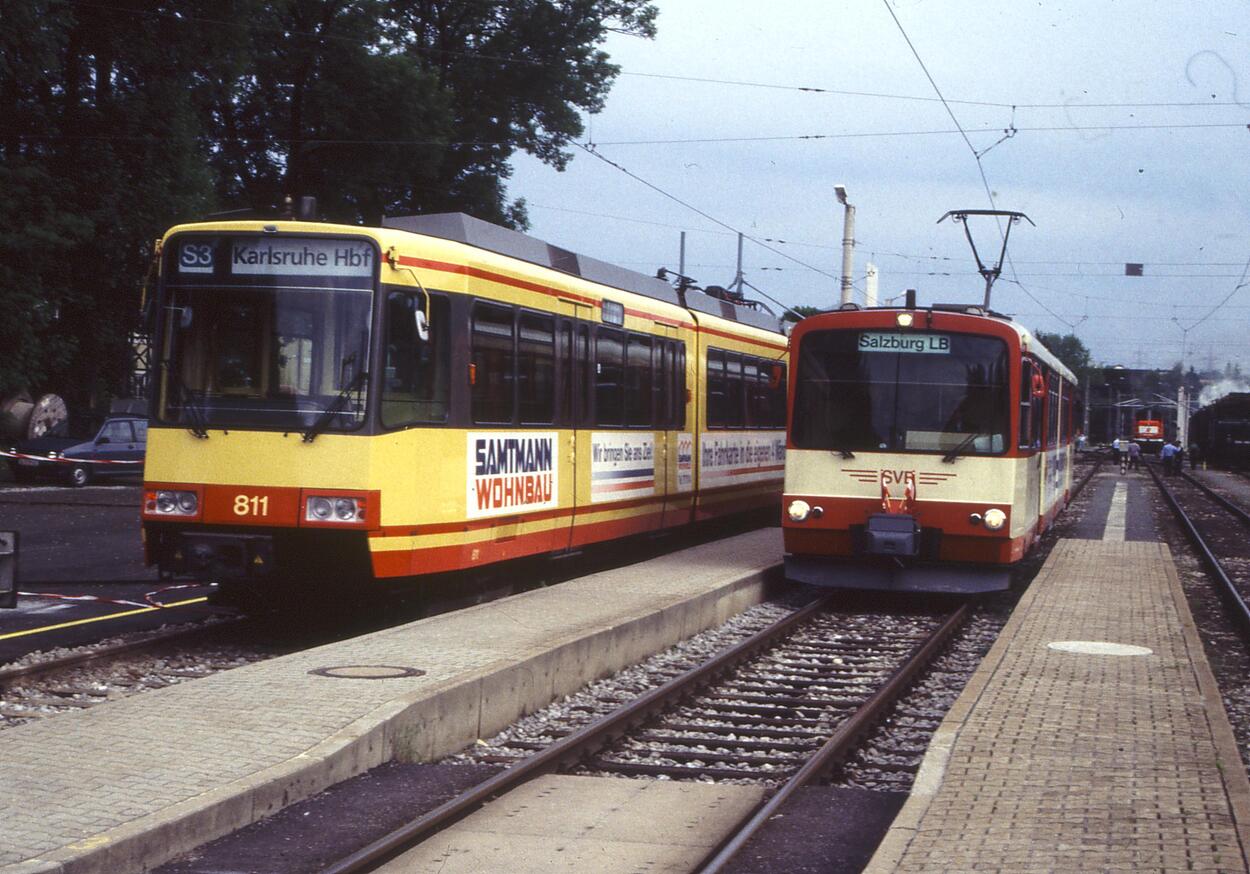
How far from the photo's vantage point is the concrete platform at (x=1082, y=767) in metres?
6.11

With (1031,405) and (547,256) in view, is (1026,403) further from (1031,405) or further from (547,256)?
(547,256)

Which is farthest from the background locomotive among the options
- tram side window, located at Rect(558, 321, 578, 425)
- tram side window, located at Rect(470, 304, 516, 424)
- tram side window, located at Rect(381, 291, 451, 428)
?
tram side window, located at Rect(381, 291, 451, 428)

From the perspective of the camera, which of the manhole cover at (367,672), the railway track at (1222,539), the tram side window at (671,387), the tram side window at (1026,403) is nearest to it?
the manhole cover at (367,672)

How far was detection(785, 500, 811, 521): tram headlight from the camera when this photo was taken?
50.9 feet

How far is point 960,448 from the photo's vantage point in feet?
49.3

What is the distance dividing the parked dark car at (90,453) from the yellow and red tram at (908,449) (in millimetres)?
22132

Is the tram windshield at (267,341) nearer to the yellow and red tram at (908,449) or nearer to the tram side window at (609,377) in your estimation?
the tram side window at (609,377)

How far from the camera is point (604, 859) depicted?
6.53 m

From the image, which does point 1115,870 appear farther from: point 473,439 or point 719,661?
point 473,439

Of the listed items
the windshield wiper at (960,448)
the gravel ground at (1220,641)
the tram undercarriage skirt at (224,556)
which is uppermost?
the windshield wiper at (960,448)

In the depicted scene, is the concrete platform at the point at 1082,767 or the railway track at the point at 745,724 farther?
the railway track at the point at 745,724

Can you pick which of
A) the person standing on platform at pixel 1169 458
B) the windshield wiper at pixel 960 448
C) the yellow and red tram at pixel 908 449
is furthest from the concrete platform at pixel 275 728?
the person standing on platform at pixel 1169 458

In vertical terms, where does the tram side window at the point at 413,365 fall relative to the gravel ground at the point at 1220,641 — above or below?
above

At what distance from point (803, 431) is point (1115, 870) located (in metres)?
9.98
